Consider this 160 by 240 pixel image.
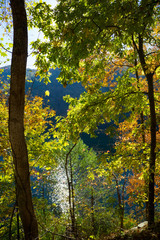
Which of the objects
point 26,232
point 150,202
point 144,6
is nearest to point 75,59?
point 144,6

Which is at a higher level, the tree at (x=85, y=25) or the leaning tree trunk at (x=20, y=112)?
the tree at (x=85, y=25)

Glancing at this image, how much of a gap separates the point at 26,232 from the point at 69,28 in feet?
11.3

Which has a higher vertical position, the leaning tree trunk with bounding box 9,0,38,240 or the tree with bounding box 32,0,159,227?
the tree with bounding box 32,0,159,227

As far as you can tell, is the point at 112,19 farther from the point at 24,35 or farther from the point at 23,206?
the point at 23,206

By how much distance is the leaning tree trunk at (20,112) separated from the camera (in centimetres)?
223

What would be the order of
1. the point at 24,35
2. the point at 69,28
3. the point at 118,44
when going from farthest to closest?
the point at 118,44
the point at 69,28
the point at 24,35

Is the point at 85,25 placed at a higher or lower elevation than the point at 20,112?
higher

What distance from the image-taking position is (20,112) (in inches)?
90.7

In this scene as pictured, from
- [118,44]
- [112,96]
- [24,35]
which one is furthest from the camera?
[112,96]

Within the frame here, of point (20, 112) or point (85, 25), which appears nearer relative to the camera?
point (20, 112)

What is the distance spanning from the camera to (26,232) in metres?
2.39

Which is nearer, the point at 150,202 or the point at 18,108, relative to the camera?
the point at 18,108

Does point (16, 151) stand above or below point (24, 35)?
below

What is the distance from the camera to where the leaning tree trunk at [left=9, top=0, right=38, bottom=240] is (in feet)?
7.31
